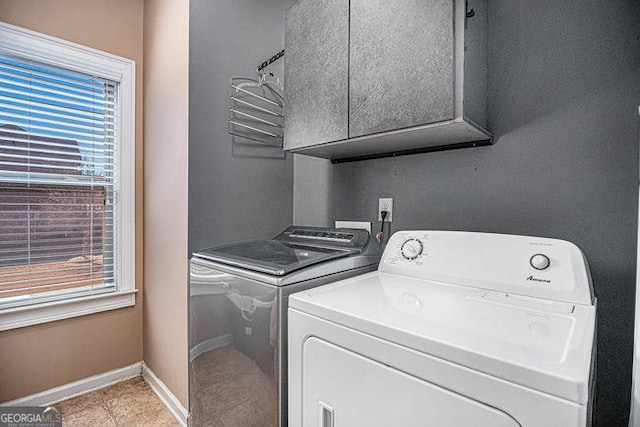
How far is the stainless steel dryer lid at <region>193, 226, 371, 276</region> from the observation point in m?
1.18

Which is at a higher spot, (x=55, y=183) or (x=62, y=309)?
(x=55, y=183)

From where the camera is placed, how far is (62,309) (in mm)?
2018

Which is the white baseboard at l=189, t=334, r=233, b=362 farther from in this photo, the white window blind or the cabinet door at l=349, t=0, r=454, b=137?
the white window blind

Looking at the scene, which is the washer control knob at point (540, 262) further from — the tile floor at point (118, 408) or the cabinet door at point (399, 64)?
the tile floor at point (118, 408)

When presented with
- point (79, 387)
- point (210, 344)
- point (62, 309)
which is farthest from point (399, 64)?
point (79, 387)

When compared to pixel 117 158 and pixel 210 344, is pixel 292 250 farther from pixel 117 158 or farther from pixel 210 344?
pixel 117 158

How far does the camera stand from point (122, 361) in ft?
7.40

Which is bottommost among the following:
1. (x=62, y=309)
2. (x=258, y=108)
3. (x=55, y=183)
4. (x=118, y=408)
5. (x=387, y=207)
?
(x=118, y=408)

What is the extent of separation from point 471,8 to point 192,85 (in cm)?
136

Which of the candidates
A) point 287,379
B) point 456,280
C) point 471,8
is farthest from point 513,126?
point 287,379

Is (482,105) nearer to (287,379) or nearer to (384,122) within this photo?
(384,122)

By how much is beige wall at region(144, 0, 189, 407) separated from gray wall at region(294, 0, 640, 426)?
4.49 ft

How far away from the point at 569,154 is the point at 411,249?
654 mm

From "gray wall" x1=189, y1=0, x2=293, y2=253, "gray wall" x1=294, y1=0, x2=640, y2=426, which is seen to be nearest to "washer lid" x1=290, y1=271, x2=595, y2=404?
"gray wall" x1=294, y1=0, x2=640, y2=426
